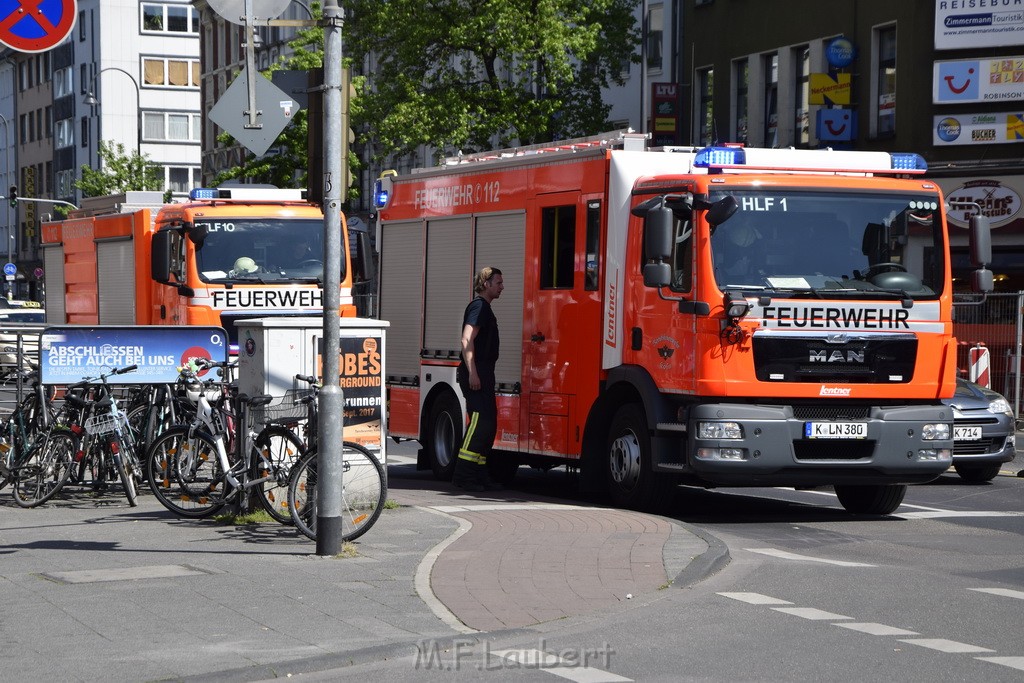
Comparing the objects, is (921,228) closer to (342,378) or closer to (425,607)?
(342,378)

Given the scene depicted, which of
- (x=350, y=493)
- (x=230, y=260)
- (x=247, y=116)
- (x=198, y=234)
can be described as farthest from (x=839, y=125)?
(x=350, y=493)

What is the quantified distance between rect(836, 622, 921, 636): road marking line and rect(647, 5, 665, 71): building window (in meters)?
36.0

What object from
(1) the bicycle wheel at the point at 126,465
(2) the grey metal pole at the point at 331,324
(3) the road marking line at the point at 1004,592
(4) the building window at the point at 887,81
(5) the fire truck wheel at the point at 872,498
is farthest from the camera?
(4) the building window at the point at 887,81

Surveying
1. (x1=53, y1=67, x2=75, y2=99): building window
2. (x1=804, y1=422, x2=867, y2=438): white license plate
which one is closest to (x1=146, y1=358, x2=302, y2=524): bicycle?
(x1=804, y1=422, x2=867, y2=438): white license plate

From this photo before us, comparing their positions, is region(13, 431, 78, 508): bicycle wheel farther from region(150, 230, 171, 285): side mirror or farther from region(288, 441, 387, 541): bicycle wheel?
region(150, 230, 171, 285): side mirror

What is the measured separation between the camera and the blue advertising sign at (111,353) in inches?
543

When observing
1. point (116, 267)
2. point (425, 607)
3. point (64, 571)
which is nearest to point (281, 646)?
point (425, 607)

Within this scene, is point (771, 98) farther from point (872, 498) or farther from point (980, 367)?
point (872, 498)

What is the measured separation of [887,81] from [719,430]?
2400 cm

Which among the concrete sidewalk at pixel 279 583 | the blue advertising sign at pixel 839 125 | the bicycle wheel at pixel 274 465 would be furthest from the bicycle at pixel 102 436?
the blue advertising sign at pixel 839 125

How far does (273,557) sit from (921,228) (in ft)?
19.8

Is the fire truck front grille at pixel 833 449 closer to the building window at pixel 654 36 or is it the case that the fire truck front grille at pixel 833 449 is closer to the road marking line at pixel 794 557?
the road marking line at pixel 794 557

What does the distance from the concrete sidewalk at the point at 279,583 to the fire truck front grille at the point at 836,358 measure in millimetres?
1506

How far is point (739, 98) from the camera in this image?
1585 inches
